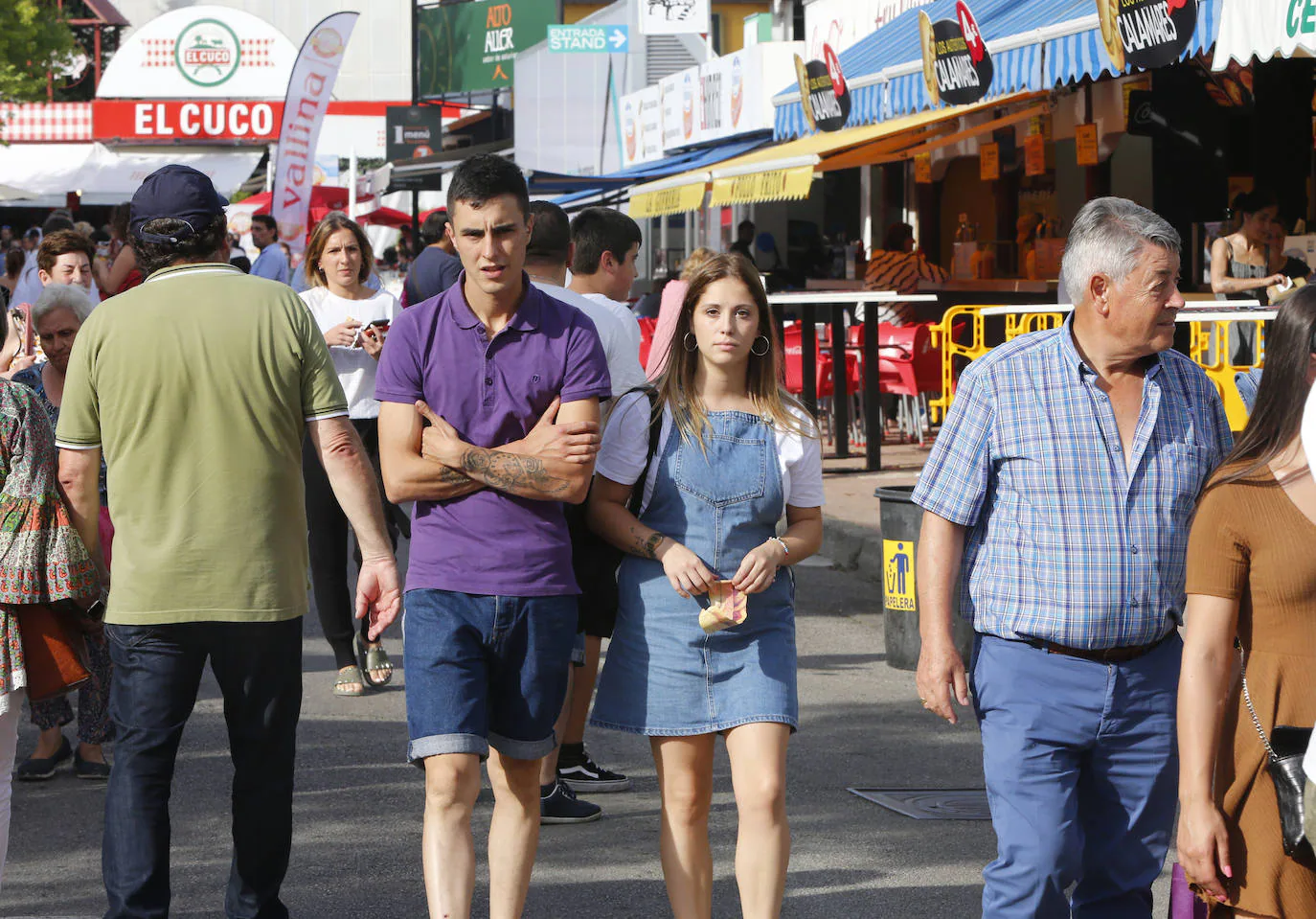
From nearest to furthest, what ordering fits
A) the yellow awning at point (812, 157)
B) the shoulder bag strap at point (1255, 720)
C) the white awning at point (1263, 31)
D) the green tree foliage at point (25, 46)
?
the shoulder bag strap at point (1255, 720) < the white awning at point (1263, 31) < the yellow awning at point (812, 157) < the green tree foliage at point (25, 46)

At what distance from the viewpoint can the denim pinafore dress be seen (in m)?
4.43

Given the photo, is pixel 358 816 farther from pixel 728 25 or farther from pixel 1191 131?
pixel 728 25

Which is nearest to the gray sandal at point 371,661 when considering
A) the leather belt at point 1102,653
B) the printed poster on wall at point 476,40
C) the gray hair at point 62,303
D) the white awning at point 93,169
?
the gray hair at point 62,303

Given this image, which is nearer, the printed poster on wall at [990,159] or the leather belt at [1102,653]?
the leather belt at [1102,653]

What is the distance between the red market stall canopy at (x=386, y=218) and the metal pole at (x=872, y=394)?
23.1 m

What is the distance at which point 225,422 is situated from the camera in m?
4.38

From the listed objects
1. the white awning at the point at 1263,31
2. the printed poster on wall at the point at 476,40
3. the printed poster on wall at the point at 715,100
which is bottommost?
the white awning at the point at 1263,31

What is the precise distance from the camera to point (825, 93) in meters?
15.3

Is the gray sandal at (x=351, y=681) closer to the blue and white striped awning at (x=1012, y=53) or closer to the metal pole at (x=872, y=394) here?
the blue and white striped awning at (x=1012, y=53)

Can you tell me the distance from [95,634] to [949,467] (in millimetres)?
2596

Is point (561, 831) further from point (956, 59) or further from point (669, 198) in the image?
point (669, 198)

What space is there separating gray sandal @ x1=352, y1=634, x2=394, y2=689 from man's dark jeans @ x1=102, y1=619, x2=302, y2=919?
3.36m

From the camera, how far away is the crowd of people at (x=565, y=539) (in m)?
3.90

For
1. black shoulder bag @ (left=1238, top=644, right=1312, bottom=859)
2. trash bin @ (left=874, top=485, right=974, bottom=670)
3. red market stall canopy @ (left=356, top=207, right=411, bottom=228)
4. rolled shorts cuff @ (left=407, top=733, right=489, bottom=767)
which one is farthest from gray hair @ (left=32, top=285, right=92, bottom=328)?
red market stall canopy @ (left=356, top=207, right=411, bottom=228)
